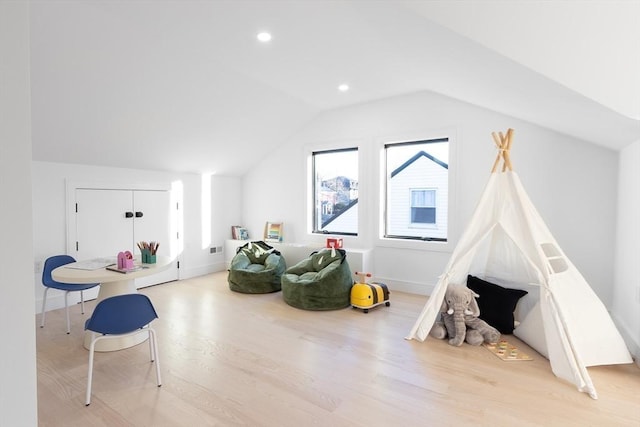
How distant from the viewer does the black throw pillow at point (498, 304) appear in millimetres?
3180

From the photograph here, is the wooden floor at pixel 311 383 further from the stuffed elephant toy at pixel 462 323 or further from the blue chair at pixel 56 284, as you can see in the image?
the blue chair at pixel 56 284

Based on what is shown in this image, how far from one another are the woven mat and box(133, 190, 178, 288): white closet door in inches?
170

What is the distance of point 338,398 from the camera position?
2.22 m

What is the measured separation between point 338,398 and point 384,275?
2795 millimetres

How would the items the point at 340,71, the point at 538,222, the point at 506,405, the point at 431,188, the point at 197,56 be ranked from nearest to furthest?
the point at 506,405, the point at 538,222, the point at 197,56, the point at 340,71, the point at 431,188

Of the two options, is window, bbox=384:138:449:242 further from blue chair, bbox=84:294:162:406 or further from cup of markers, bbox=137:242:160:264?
blue chair, bbox=84:294:162:406

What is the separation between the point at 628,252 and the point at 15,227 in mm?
4080

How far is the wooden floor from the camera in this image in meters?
2.04

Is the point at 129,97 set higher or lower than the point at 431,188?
higher

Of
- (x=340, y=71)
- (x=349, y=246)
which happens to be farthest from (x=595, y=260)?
(x=340, y=71)

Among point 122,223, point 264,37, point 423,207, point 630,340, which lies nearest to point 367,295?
point 423,207

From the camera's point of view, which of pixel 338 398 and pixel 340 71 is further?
pixel 340 71

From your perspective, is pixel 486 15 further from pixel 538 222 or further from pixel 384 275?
pixel 384 275

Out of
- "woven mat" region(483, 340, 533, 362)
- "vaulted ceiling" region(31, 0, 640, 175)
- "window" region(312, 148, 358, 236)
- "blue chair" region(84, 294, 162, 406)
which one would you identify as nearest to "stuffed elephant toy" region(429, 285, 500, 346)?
"woven mat" region(483, 340, 533, 362)
